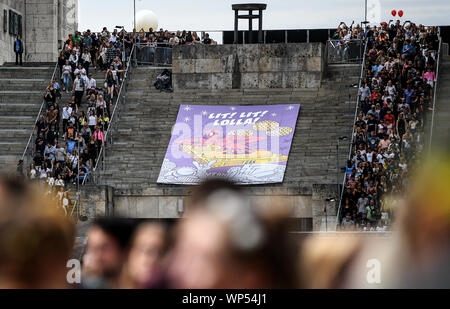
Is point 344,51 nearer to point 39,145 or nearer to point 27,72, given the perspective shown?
point 27,72

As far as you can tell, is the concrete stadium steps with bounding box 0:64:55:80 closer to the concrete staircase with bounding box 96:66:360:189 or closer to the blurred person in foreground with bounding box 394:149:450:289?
the concrete staircase with bounding box 96:66:360:189

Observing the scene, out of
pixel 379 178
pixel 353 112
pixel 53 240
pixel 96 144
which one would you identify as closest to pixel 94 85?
pixel 96 144

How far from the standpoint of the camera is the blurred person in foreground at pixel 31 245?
24.6ft

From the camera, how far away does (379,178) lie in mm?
32281

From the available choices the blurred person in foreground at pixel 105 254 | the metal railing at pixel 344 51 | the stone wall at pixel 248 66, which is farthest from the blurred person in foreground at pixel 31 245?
the metal railing at pixel 344 51

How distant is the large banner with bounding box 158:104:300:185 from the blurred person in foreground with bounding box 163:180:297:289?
27.3 metres

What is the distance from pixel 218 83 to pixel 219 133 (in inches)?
164

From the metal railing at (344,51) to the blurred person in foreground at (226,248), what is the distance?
3604 cm

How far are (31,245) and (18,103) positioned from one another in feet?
113

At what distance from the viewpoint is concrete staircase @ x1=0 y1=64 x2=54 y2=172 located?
128ft

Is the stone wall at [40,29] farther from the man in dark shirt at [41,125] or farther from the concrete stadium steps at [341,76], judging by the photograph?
the concrete stadium steps at [341,76]

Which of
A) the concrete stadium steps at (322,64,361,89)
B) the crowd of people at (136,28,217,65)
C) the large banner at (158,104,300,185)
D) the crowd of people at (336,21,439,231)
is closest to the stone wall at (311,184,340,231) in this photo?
the crowd of people at (336,21,439,231)

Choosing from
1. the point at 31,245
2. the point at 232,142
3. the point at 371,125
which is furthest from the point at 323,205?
the point at 31,245
